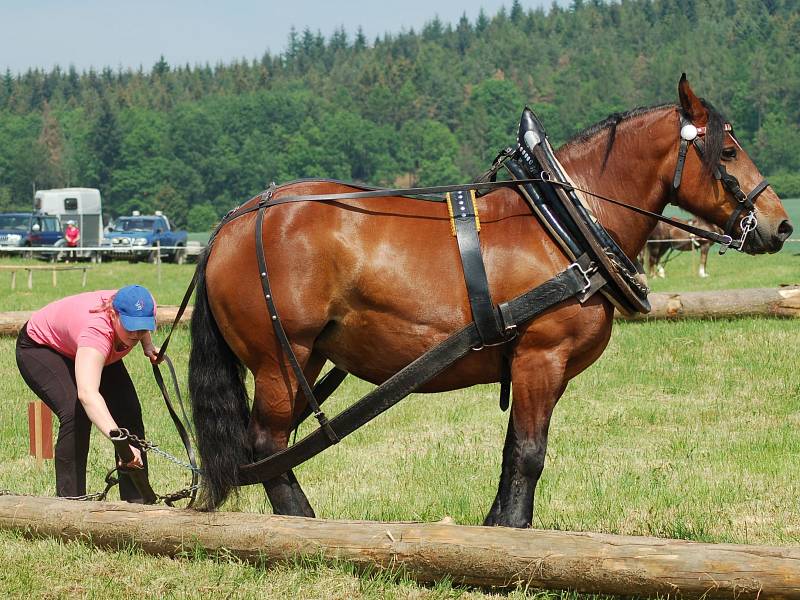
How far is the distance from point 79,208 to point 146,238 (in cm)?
731

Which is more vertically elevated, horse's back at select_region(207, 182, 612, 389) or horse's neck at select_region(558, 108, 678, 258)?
horse's neck at select_region(558, 108, 678, 258)

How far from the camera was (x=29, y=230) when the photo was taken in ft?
129

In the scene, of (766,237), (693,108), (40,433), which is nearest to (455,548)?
(766,237)

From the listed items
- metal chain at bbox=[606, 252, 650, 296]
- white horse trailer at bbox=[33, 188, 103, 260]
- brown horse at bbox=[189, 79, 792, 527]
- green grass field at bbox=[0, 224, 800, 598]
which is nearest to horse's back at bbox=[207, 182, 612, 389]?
brown horse at bbox=[189, 79, 792, 527]

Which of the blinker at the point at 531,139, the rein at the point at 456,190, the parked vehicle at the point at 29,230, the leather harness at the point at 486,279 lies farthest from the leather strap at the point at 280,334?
the parked vehicle at the point at 29,230

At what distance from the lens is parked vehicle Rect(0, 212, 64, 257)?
38344mm

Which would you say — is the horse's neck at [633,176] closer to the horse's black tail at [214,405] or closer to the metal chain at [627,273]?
the metal chain at [627,273]

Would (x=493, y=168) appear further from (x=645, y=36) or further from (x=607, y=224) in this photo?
(x=645, y=36)

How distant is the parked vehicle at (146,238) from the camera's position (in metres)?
37.8

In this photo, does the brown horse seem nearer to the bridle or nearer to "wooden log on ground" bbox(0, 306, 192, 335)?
the bridle

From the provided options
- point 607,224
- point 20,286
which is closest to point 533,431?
point 607,224

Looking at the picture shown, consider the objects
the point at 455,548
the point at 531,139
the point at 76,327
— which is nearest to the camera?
the point at 455,548

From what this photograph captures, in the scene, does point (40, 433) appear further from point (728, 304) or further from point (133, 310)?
point (728, 304)

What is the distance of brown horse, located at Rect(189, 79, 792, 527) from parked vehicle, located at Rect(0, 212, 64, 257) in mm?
34984
